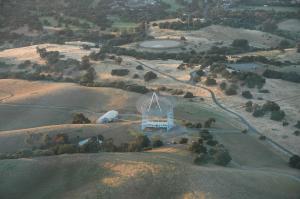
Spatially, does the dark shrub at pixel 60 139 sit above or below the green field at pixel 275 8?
above

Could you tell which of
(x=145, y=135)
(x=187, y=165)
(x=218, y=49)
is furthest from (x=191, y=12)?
(x=187, y=165)

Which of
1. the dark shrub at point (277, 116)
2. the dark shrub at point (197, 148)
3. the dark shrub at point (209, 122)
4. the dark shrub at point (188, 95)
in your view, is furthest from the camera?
the dark shrub at point (188, 95)

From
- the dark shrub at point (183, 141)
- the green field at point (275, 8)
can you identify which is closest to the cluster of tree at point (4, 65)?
the dark shrub at point (183, 141)

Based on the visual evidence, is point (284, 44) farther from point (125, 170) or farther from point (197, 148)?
point (125, 170)

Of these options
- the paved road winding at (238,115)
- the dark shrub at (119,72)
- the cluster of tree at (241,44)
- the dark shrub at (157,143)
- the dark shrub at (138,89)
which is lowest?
the cluster of tree at (241,44)

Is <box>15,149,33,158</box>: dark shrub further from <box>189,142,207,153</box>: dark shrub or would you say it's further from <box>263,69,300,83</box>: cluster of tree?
<box>263,69,300,83</box>: cluster of tree

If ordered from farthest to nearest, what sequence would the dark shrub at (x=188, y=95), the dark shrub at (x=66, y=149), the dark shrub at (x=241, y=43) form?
1. the dark shrub at (x=241, y=43)
2. the dark shrub at (x=188, y=95)
3. the dark shrub at (x=66, y=149)

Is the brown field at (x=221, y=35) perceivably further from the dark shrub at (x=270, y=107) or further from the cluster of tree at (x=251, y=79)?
the dark shrub at (x=270, y=107)
